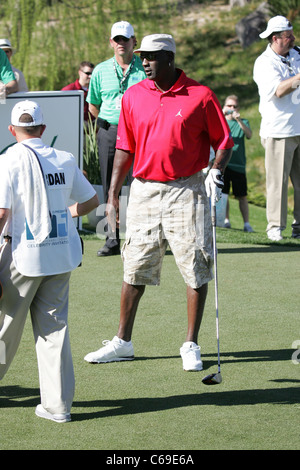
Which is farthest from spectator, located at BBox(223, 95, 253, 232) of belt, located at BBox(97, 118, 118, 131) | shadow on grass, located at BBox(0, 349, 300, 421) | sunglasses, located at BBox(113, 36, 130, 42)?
shadow on grass, located at BBox(0, 349, 300, 421)

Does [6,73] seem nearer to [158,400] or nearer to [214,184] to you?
[214,184]

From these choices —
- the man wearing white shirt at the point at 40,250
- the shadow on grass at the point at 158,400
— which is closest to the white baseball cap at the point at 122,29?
the man wearing white shirt at the point at 40,250

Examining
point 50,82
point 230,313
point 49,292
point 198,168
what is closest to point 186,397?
point 49,292

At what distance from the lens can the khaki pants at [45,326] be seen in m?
5.07

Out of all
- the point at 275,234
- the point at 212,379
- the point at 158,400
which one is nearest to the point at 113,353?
the point at 158,400

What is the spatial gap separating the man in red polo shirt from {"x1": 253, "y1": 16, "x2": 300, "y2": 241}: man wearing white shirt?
449cm

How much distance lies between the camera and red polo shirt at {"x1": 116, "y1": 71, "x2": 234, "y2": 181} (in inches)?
240

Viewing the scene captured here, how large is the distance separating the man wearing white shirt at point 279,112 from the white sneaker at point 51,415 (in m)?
6.18

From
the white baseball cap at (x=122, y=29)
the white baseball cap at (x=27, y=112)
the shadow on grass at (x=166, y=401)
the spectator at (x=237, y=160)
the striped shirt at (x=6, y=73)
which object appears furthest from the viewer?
the spectator at (x=237, y=160)

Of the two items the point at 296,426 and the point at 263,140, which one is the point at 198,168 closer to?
the point at 296,426

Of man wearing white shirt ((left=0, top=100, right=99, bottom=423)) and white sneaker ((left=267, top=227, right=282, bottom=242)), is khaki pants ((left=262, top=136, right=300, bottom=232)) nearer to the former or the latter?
white sneaker ((left=267, top=227, right=282, bottom=242))

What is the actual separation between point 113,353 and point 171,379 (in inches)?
20.6

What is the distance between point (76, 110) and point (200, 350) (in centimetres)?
515

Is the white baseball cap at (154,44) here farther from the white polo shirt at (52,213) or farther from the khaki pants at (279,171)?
the khaki pants at (279,171)
